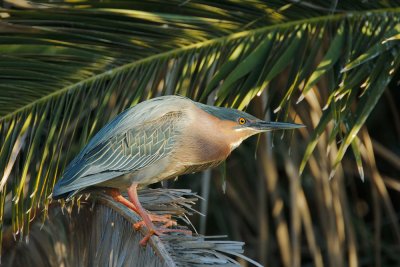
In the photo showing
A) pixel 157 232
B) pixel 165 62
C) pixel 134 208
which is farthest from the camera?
pixel 165 62

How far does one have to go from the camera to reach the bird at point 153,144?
3.48 meters

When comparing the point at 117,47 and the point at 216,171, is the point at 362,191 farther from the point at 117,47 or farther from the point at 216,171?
the point at 117,47

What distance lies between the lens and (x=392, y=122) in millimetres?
7234

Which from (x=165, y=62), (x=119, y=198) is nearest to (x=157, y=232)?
(x=119, y=198)

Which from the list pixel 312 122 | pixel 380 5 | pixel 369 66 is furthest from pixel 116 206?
pixel 312 122

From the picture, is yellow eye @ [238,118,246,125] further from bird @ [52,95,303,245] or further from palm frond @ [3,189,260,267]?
palm frond @ [3,189,260,267]

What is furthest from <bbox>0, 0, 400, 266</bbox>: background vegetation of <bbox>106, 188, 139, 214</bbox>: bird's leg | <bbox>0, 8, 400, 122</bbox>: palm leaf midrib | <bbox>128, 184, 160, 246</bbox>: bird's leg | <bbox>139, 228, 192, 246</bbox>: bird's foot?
<bbox>139, 228, 192, 246</bbox>: bird's foot

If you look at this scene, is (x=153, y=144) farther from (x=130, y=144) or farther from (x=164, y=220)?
(x=164, y=220)

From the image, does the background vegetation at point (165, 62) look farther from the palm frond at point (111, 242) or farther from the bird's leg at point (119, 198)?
the bird's leg at point (119, 198)

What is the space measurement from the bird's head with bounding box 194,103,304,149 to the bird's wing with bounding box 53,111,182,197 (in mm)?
170

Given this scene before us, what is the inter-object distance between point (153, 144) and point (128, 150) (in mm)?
114

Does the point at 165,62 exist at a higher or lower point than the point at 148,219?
higher

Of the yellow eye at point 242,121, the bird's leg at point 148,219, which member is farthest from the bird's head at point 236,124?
the bird's leg at point 148,219

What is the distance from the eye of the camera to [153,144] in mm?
3488
